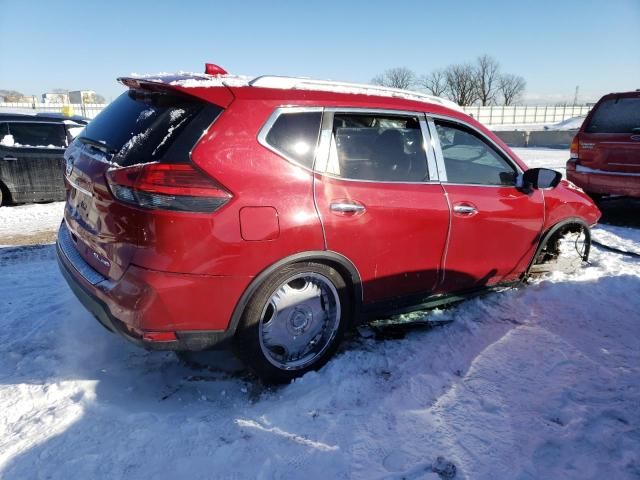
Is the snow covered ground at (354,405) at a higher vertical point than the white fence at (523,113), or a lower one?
lower

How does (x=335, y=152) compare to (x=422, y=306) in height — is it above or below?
above

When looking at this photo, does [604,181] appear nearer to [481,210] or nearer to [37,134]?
[481,210]

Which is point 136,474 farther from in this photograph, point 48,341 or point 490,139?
point 490,139

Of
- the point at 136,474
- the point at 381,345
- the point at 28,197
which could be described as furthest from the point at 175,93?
the point at 28,197

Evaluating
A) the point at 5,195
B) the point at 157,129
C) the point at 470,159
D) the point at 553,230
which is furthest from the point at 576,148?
the point at 5,195

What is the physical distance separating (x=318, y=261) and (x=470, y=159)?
1.64 meters

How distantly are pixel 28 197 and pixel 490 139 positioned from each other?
24.5 ft

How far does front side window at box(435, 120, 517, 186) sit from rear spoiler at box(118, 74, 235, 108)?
5.35ft

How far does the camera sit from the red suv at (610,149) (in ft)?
22.0

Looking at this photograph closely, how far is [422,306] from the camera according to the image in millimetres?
3465

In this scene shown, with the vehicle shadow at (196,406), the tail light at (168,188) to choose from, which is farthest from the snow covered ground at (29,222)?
the tail light at (168,188)

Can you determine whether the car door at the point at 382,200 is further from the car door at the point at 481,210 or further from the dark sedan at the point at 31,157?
the dark sedan at the point at 31,157

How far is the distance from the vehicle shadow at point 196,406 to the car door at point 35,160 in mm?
5094

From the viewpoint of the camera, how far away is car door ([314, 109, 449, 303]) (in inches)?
110
